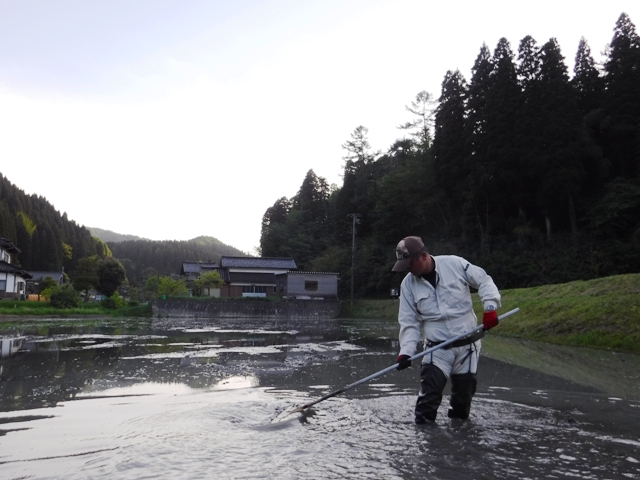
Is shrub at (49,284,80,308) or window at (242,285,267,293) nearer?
shrub at (49,284,80,308)

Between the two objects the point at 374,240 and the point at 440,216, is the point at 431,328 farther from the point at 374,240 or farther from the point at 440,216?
the point at 374,240

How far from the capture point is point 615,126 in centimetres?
2570

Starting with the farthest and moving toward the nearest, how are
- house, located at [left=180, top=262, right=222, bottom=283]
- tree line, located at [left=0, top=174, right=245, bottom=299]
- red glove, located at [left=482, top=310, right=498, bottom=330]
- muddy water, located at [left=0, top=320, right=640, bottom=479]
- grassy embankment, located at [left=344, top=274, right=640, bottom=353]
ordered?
1. house, located at [left=180, top=262, right=222, bottom=283]
2. tree line, located at [left=0, top=174, right=245, bottom=299]
3. grassy embankment, located at [left=344, top=274, right=640, bottom=353]
4. red glove, located at [left=482, top=310, right=498, bottom=330]
5. muddy water, located at [left=0, top=320, right=640, bottom=479]

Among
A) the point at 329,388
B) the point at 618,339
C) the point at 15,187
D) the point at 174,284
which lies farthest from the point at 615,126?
the point at 15,187

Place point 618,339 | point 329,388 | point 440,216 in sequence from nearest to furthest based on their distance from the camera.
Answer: point 329,388
point 618,339
point 440,216

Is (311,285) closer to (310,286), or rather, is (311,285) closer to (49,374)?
(310,286)

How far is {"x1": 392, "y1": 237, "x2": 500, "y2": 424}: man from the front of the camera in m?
3.84

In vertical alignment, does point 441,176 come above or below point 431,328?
above

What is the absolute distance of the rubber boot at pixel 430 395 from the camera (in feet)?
12.5

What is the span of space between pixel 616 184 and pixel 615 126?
4514 mm

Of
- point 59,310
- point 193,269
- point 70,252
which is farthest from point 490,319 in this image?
point 70,252

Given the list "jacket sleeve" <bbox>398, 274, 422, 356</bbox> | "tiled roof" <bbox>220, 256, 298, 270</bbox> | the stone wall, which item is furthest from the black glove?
"tiled roof" <bbox>220, 256, 298, 270</bbox>

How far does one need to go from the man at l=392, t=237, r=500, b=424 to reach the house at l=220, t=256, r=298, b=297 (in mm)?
41837

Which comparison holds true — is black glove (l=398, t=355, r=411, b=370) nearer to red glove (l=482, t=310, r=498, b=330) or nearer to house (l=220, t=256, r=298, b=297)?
red glove (l=482, t=310, r=498, b=330)
